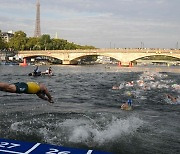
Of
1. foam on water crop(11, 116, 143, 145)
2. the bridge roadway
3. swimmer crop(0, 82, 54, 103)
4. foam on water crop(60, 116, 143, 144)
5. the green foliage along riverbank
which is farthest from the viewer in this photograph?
the green foliage along riverbank

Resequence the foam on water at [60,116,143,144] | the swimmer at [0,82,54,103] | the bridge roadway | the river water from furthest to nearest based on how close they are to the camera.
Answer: the bridge roadway < the foam on water at [60,116,143,144] < the river water < the swimmer at [0,82,54,103]

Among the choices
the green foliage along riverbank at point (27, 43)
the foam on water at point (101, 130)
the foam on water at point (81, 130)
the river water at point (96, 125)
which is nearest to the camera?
the river water at point (96, 125)

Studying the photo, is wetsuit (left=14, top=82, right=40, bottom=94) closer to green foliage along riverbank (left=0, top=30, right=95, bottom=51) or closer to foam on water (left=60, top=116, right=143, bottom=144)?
foam on water (left=60, top=116, right=143, bottom=144)

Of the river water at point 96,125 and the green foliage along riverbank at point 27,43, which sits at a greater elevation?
the green foliage along riverbank at point 27,43

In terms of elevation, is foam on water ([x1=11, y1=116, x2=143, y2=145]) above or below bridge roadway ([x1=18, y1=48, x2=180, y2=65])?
below

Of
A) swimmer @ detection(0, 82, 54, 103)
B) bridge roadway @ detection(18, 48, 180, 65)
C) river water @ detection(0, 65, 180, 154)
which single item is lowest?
river water @ detection(0, 65, 180, 154)

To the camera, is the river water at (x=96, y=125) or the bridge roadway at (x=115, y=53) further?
the bridge roadway at (x=115, y=53)

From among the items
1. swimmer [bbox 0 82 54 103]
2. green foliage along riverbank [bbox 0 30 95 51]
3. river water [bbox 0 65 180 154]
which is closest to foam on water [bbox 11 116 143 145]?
river water [bbox 0 65 180 154]

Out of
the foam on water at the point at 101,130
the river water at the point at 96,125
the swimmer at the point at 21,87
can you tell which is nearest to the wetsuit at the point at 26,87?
the swimmer at the point at 21,87

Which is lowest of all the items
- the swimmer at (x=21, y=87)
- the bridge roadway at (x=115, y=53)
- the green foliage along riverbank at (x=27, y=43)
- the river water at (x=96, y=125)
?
the river water at (x=96, y=125)

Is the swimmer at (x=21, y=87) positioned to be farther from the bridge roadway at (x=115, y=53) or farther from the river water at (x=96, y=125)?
the bridge roadway at (x=115, y=53)

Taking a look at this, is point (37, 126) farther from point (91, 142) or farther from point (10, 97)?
point (10, 97)

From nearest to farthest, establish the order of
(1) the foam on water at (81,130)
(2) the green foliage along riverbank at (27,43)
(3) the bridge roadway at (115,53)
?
1. (1) the foam on water at (81,130)
2. (3) the bridge roadway at (115,53)
3. (2) the green foliage along riverbank at (27,43)

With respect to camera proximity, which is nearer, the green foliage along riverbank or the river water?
the river water
